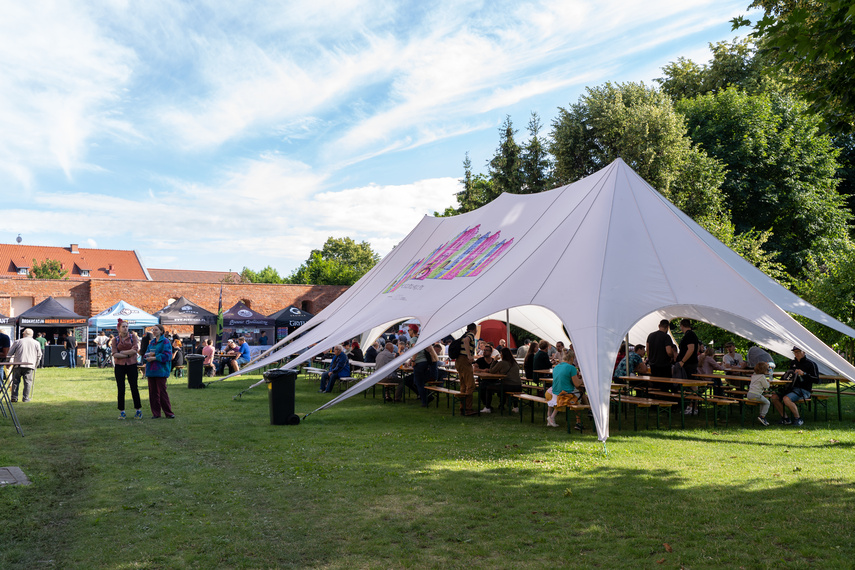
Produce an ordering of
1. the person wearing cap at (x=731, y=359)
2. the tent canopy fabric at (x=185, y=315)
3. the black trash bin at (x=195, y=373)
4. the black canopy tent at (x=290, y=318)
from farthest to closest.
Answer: the black canopy tent at (x=290, y=318) < the tent canopy fabric at (x=185, y=315) < the black trash bin at (x=195, y=373) < the person wearing cap at (x=731, y=359)

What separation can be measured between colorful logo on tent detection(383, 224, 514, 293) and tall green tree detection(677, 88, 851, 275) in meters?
16.1

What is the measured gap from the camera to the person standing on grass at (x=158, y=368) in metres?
9.69

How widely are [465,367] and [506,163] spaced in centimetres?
2460

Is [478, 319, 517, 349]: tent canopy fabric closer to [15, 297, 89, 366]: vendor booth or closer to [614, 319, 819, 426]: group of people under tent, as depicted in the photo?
[614, 319, 819, 426]: group of people under tent

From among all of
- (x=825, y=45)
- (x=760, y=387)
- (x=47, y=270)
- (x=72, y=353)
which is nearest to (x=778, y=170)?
(x=760, y=387)

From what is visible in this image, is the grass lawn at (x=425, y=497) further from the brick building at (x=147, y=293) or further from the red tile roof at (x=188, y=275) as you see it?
the red tile roof at (x=188, y=275)

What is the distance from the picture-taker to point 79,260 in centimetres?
6338

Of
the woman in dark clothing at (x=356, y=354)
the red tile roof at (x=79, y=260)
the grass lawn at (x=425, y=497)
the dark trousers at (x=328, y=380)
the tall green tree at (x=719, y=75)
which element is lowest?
the grass lawn at (x=425, y=497)

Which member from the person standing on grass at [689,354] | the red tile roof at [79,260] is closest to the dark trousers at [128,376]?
the person standing on grass at [689,354]

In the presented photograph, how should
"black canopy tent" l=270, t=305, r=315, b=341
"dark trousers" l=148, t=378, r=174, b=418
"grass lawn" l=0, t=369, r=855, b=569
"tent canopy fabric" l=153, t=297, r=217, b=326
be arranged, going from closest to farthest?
"grass lawn" l=0, t=369, r=855, b=569 → "dark trousers" l=148, t=378, r=174, b=418 → "tent canopy fabric" l=153, t=297, r=217, b=326 → "black canopy tent" l=270, t=305, r=315, b=341

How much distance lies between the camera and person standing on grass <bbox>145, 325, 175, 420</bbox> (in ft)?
31.8

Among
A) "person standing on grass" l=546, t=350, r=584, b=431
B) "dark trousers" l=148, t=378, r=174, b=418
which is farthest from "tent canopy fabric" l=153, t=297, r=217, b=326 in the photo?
"person standing on grass" l=546, t=350, r=584, b=431

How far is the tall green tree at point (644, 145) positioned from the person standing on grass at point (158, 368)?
19341 mm

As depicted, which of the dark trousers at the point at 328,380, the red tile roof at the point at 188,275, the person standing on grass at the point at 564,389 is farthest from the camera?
the red tile roof at the point at 188,275
